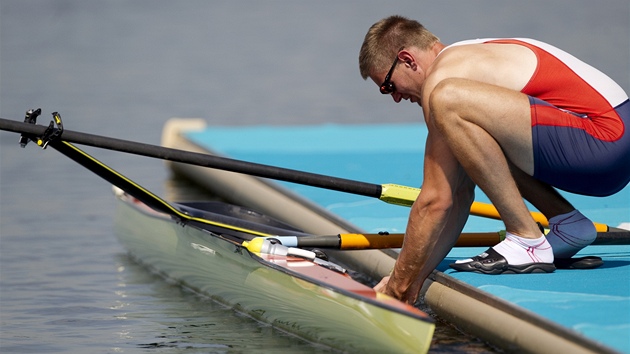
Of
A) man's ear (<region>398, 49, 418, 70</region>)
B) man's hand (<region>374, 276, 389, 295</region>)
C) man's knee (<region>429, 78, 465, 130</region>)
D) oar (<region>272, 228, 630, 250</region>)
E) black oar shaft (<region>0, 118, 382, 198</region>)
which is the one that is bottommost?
man's hand (<region>374, 276, 389, 295</region>)

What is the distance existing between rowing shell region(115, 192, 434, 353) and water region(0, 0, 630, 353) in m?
0.10

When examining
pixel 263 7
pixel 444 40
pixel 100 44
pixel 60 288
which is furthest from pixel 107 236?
pixel 263 7

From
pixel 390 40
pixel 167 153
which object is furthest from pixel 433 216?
pixel 167 153

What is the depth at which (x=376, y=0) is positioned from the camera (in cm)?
2709

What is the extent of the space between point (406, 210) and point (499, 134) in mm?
2119

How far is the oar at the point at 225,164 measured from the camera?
196 inches

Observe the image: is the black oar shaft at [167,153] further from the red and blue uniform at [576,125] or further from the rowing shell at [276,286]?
the red and blue uniform at [576,125]

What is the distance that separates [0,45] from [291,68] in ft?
17.3

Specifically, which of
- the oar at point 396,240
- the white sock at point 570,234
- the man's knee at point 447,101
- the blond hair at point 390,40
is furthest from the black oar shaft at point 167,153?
the white sock at point 570,234

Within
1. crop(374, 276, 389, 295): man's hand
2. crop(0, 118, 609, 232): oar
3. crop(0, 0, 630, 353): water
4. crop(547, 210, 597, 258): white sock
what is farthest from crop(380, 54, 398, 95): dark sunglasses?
crop(0, 0, 630, 353): water

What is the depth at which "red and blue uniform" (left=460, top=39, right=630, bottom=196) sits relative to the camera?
14.3 ft

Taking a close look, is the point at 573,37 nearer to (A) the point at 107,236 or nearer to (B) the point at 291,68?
(B) the point at 291,68

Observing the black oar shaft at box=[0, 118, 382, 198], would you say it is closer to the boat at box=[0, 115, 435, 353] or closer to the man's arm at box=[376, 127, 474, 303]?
the boat at box=[0, 115, 435, 353]

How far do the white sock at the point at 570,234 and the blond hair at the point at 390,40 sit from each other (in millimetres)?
971
